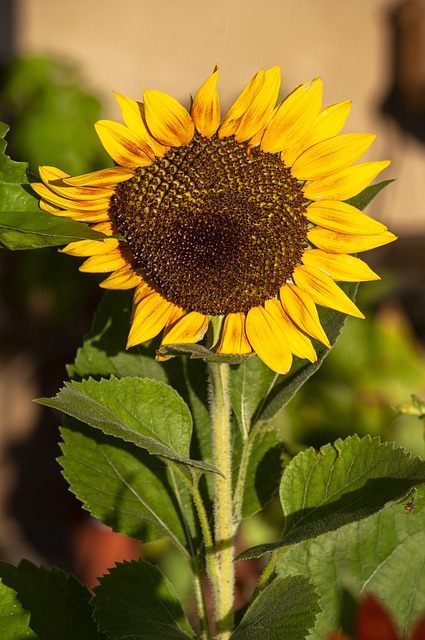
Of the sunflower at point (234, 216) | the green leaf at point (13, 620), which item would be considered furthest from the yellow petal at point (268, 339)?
the green leaf at point (13, 620)

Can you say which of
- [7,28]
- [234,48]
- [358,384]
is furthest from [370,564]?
[7,28]

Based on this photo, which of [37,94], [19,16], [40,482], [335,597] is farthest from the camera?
[19,16]

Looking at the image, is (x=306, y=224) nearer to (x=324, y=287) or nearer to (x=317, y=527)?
(x=324, y=287)

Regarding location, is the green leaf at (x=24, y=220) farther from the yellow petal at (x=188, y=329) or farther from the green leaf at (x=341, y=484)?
the green leaf at (x=341, y=484)

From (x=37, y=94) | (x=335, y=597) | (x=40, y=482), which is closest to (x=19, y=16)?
(x=37, y=94)

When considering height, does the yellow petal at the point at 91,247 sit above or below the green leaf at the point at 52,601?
above
